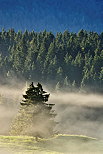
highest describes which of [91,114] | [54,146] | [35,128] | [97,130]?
[91,114]

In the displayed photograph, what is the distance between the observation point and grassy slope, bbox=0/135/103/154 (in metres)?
41.6

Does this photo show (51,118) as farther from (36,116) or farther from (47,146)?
(47,146)

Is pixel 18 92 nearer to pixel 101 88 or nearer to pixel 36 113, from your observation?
pixel 101 88

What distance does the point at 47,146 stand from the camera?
47.4 metres

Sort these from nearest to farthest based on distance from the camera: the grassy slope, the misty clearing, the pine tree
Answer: the grassy slope, the misty clearing, the pine tree

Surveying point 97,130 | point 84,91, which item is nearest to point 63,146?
point 97,130

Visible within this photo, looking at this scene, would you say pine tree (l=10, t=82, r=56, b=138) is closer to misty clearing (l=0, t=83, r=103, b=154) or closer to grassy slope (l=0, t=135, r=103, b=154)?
misty clearing (l=0, t=83, r=103, b=154)

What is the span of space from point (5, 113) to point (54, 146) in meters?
110

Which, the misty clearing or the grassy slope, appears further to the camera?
the misty clearing

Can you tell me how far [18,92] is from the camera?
618 feet

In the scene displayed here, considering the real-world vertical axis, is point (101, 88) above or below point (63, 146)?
above

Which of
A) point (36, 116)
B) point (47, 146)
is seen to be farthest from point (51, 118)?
point (47, 146)

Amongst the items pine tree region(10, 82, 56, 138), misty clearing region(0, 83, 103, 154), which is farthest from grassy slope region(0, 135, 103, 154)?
pine tree region(10, 82, 56, 138)

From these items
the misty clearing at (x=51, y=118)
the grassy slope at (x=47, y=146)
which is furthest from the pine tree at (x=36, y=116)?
the grassy slope at (x=47, y=146)
